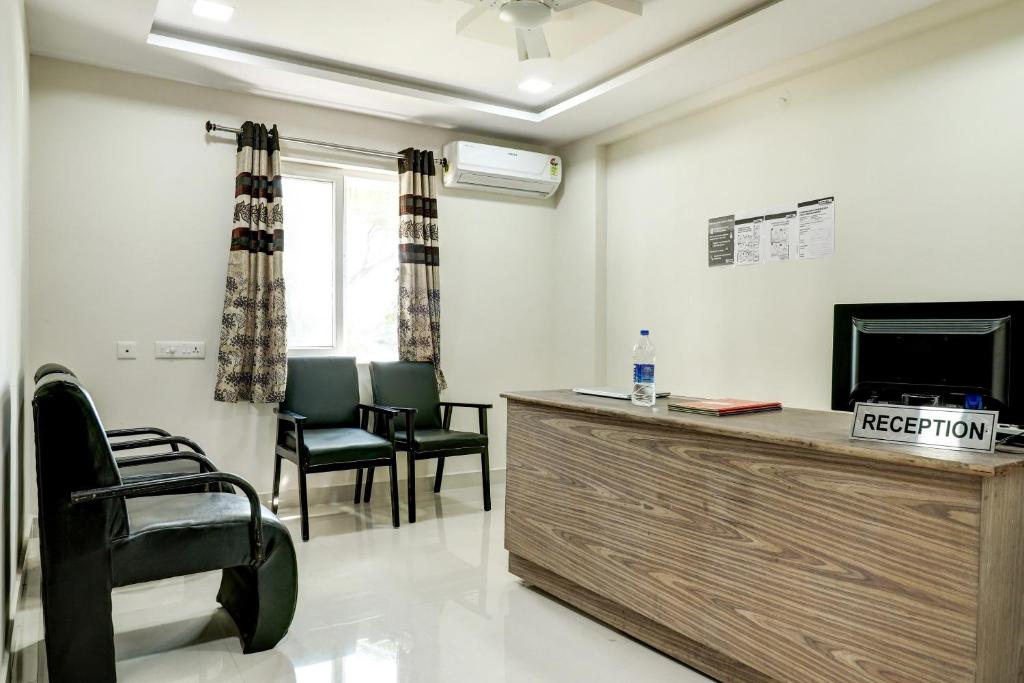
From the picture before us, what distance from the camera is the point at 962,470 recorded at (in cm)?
152

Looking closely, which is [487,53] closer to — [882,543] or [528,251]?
[528,251]

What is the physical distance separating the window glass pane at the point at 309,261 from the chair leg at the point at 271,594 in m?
2.25

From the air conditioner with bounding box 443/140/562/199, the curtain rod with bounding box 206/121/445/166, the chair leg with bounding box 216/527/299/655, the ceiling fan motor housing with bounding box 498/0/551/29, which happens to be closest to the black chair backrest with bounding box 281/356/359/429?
the curtain rod with bounding box 206/121/445/166

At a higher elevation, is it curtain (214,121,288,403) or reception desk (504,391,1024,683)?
curtain (214,121,288,403)

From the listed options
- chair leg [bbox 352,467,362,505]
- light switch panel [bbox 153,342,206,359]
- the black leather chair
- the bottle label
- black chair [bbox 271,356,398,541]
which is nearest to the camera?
the bottle label

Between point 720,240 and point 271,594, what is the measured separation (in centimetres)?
313

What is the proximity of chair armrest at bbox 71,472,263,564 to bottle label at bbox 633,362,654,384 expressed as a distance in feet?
4.63

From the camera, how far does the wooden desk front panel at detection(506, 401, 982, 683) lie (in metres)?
1.59

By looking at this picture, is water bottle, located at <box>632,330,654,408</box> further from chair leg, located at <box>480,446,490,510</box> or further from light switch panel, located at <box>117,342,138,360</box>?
light switch panel, located at <box>117,342,138,360</box>

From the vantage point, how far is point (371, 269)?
15.5ft

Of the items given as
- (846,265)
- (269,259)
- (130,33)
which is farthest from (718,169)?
(130,33)

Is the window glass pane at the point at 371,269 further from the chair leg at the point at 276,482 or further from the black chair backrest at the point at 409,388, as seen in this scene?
the chair leg at the point at 276,482

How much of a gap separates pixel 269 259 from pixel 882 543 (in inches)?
138

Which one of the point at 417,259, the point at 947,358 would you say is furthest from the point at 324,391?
the point at 947,358
